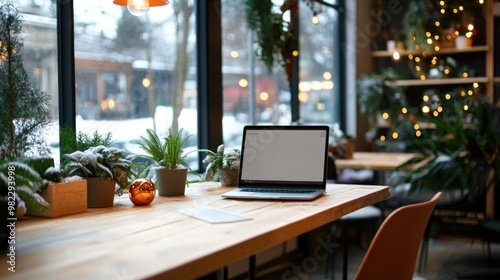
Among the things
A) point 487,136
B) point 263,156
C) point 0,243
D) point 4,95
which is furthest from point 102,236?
point 487,136

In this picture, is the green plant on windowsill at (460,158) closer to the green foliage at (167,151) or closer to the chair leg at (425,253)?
the chair leg at (425,253)

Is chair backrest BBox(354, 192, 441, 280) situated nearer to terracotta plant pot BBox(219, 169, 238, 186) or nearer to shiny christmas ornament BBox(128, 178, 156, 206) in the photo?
shiny christmas ornament BBox(128, 178, 156, 206)

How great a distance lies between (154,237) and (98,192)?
23.9 inches

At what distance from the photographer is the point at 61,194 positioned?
198 cm

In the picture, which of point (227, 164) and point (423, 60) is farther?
point (423, 60)

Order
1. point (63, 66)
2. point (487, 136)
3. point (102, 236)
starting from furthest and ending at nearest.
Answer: point (487, 136) → point (63, 66) → point (102, 236)

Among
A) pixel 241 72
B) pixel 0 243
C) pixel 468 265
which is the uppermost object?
pixel 241 72

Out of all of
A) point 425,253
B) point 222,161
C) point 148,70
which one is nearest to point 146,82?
point 148,70

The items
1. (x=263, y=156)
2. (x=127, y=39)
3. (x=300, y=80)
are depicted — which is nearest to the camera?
(x=263, y=156)

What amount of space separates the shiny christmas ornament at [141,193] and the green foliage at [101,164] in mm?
82

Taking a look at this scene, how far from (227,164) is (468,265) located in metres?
2.72

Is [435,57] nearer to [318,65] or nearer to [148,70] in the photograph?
[318,65]

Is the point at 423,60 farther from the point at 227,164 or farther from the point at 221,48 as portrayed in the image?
the point at 227,164

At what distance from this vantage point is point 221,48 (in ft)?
13.7
